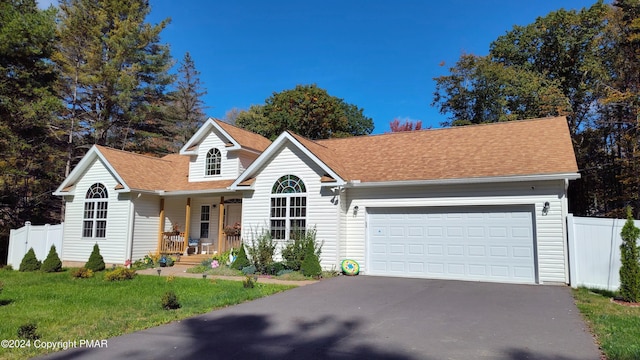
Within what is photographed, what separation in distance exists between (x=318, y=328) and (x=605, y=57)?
26.5 metres

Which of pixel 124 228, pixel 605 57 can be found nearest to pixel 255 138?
pixel 124 228

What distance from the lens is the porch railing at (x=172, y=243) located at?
18522mm

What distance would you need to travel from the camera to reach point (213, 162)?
1948 cm

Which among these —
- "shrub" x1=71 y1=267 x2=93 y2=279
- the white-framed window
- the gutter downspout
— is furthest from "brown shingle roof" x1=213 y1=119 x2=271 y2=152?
"shrub" x1=71 y1=267 x2=93 y2=279

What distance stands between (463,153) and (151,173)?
14.0 meters

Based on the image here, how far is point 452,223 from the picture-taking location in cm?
1332

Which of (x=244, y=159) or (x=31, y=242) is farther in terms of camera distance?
(x=244, y=159)

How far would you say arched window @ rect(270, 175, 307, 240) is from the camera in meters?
14.9

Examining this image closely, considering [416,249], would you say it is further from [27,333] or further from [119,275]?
[27,333]

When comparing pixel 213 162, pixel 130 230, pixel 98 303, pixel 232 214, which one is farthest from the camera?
pixel 213 162

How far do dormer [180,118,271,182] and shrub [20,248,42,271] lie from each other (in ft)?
22.9

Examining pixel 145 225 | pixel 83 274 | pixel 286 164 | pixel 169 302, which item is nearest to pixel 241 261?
pixel 286 164

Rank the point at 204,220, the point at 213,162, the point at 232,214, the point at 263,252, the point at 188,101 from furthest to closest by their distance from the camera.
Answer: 1. the point at 188,101
2. the point at 204,220
3. the point at 213,162
4. the point at 232,214
5. the point at 263,252

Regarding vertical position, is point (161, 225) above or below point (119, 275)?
above
